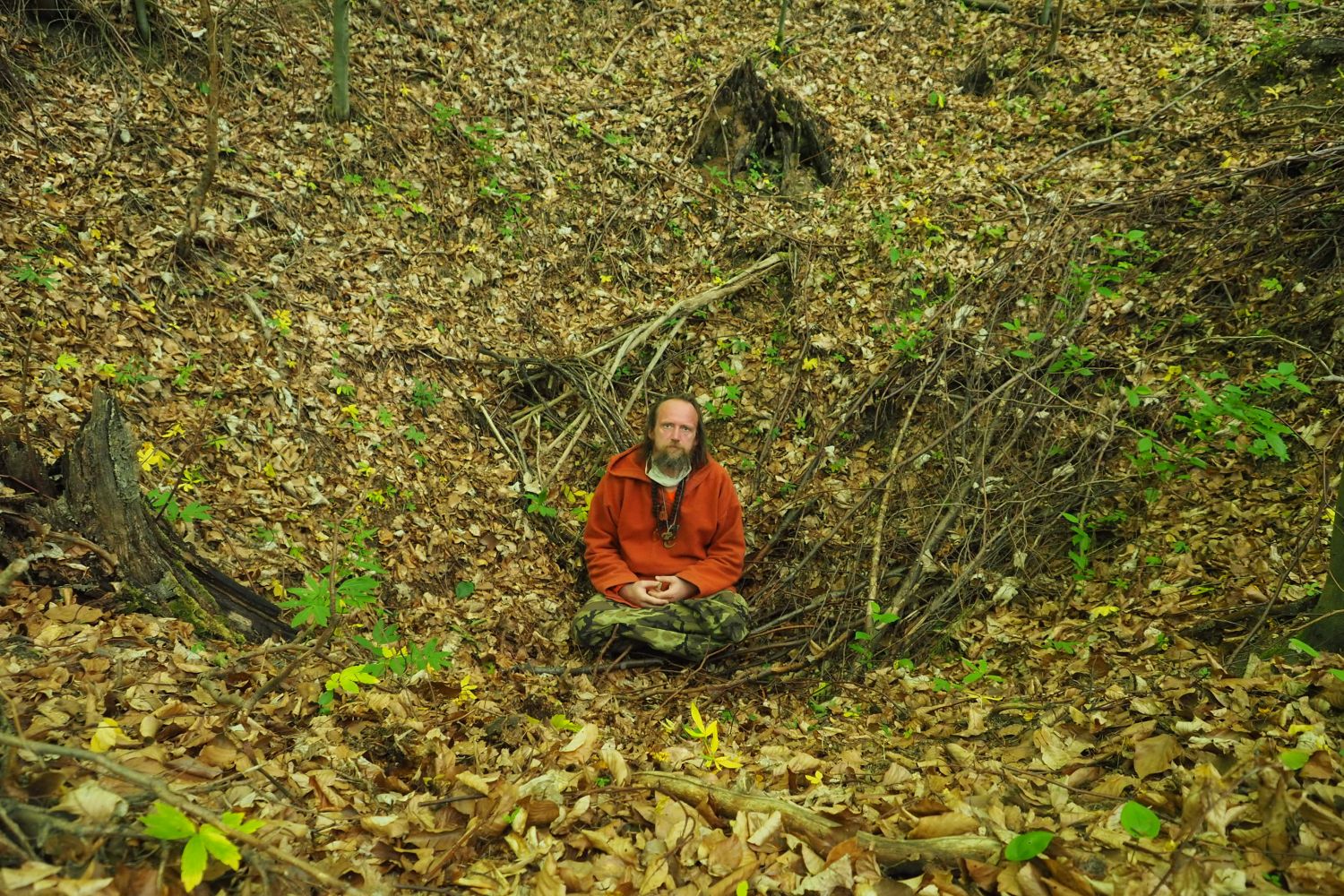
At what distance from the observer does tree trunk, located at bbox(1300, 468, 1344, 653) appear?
261 cm

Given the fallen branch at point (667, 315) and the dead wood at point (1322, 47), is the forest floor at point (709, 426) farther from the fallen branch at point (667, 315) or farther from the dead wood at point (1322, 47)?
the dead wood at point (1322, 47)

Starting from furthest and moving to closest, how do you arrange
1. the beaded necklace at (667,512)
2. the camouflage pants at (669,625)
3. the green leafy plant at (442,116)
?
the green leafy plant at (442,116) → the beaded necklace at (667,512) → the camouflage pants at (669,625)

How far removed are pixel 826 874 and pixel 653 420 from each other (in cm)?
340

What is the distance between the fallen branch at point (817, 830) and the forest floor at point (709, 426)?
14 millimetres

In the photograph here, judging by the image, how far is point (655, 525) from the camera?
202 inches

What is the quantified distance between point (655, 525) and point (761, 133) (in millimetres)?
5776

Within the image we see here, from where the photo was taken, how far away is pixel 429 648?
126 inches

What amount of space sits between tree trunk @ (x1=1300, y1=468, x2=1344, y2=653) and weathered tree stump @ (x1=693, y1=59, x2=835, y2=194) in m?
6.81

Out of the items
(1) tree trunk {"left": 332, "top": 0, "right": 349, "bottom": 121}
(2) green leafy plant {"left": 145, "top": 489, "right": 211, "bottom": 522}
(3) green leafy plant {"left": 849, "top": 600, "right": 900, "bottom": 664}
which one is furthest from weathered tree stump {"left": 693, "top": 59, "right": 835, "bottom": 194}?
(2) green leafy plant {"left": 145, "top": 489, "right": 211, "bottom": 522}

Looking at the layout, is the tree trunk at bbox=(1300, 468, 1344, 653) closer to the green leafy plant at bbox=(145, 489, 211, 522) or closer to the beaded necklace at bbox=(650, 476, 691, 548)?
the beaded necklace at bbox=(650, 476, 691, 548)

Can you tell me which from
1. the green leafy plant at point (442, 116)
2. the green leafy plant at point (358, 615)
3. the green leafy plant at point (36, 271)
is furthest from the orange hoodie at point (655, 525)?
the green leafy plant at point (442, 116)

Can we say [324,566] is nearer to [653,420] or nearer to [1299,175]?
[653,420]

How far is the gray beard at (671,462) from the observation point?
500 centimetres

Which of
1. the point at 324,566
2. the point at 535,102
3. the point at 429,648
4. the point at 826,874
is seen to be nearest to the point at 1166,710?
the point at 826,874
